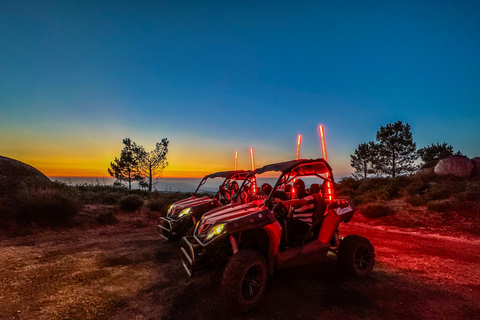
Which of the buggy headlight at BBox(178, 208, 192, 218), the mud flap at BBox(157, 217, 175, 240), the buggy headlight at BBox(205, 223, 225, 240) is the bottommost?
the mud flap at BBox(157, 217, 175, 240)

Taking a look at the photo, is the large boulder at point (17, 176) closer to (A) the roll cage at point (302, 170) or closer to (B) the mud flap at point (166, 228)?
(B) the mud flap at point (166, 228)

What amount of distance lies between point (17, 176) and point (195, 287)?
1255 cm

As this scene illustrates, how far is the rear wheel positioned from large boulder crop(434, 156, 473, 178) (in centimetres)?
2112

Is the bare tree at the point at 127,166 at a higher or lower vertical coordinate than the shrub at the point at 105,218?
higher

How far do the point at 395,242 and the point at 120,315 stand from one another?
7.96 m

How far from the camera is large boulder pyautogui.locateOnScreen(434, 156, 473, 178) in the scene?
19.1m

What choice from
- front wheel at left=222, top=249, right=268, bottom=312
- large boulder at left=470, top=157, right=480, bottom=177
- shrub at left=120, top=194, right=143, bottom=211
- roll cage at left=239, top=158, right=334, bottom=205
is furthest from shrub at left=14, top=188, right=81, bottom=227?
large boulder at left=470, top=157, right=480, bottom=177

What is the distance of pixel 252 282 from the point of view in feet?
11.0

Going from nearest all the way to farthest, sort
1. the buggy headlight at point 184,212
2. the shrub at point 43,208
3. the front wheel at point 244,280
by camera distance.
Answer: the front wheel at point 244,280 < the buggy headlight at point 184,212 < the shrub at point 43,208

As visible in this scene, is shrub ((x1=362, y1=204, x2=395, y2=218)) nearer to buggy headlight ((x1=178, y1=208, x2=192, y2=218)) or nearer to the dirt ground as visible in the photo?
the dirt ground

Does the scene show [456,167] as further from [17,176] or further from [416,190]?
[17,176]

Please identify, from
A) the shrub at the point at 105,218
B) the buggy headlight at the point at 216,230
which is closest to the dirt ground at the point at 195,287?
the buggy headlight at the point at 216,230

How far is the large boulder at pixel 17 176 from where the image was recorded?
34.1 feet

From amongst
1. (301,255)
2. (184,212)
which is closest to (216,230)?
(301,255)
